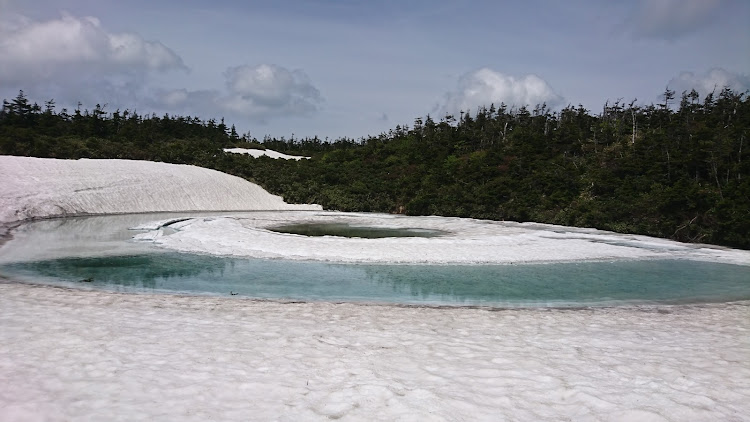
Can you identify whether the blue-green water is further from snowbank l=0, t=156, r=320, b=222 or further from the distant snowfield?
snowbank l=0, t=156, r=320, b=222

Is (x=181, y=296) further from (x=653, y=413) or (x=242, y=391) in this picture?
(x=653, y=413)

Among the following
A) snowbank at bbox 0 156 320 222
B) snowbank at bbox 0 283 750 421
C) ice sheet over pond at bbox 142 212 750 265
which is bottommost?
snowbank at bbox 0 283 750 421

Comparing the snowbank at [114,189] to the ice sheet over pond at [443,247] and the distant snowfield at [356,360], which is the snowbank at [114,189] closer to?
the ice sheet over pond at [443,247]

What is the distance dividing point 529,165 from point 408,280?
105 ft

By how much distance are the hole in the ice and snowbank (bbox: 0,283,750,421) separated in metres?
15.2

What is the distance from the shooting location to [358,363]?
6602mm

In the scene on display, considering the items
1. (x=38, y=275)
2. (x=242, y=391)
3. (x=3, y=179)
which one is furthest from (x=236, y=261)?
(x=3, y=179)

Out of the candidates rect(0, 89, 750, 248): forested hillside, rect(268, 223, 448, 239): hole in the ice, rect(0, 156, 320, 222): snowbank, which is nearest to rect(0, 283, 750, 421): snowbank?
rect(268, 223, 448, 239): hole in the ice

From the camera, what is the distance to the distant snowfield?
204 inches

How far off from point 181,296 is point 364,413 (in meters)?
7.14

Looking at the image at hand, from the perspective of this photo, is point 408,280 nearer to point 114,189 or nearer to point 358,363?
point 358,363

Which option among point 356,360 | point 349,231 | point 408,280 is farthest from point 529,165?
point 356,360

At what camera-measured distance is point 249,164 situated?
5947cm

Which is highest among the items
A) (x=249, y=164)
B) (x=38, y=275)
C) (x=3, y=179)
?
(x=249, y=164)
